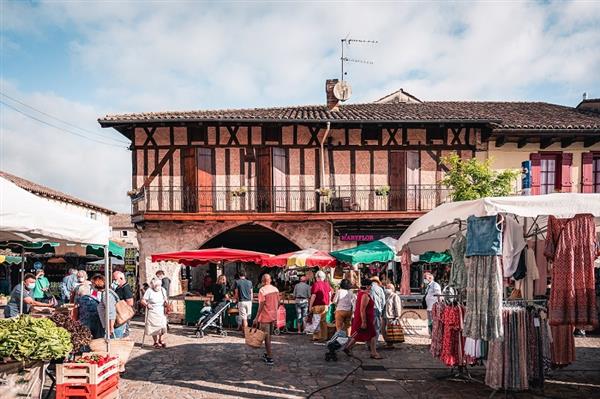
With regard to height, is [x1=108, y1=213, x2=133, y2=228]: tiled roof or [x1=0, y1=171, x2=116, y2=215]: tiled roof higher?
[x1=0, y1=171, x2=116, y2=215]: tiled roof

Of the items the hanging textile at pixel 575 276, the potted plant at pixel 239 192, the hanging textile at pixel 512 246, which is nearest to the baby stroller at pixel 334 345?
the hanging textile at pixel 512 246

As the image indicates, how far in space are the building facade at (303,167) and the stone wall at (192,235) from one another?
39mm

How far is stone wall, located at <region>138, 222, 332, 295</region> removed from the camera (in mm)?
19234

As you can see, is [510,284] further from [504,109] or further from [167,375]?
[504,109]

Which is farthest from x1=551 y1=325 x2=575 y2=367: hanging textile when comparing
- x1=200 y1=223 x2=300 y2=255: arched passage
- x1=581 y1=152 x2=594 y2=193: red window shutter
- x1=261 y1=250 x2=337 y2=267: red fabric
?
x1=200 y1=223 x2=300 y2=255: arched passage

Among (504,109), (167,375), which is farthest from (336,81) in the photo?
(167,375)

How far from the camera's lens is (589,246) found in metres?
6.77

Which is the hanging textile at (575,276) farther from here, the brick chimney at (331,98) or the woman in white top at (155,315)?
the brick chimney at (331,98)

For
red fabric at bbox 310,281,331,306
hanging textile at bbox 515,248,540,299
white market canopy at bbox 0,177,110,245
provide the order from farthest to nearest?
red fabric at bbox 310,281,331,306 < hanging textile at bbox 515,248,540,299 < white market canopy at bbox 0,177,110,245

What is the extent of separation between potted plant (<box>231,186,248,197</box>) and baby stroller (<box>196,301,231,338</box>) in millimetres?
5861

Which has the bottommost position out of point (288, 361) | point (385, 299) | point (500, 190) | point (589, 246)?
point (288, 361)

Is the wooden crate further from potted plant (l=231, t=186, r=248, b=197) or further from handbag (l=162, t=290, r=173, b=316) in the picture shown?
potted plant (l=231, t=186, r=248, b=197)

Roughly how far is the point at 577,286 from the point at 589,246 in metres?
0.57

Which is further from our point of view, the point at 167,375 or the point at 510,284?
the point at 510,284
